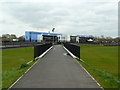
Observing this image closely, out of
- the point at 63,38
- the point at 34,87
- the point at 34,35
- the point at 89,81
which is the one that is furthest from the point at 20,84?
the point at 63,38

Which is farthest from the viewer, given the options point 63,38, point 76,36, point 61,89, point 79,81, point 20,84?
point 76,36

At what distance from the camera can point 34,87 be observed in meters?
6.27

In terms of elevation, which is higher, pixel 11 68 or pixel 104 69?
pixel 11 68

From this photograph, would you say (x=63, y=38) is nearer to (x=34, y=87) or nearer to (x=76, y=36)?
(x=76, y=36)

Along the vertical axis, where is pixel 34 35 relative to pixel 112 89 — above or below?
above

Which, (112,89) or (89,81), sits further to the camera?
(89,81)

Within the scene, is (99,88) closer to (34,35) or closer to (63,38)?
(34,35)

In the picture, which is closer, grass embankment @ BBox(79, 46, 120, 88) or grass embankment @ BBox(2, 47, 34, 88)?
grass embankment @ BBox(79, 46, 120, 88)

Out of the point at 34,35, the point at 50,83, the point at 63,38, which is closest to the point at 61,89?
the point at 50,83

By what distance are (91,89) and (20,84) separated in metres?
2.99

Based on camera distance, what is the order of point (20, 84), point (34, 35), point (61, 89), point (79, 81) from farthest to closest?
point (34, 35) → point (79, 81) → point (20, 84) → point (61, 89)

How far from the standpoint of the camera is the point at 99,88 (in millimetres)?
6195

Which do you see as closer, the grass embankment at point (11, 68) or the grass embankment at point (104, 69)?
the grass embankment at point (104, 69)

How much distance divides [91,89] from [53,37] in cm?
9868
